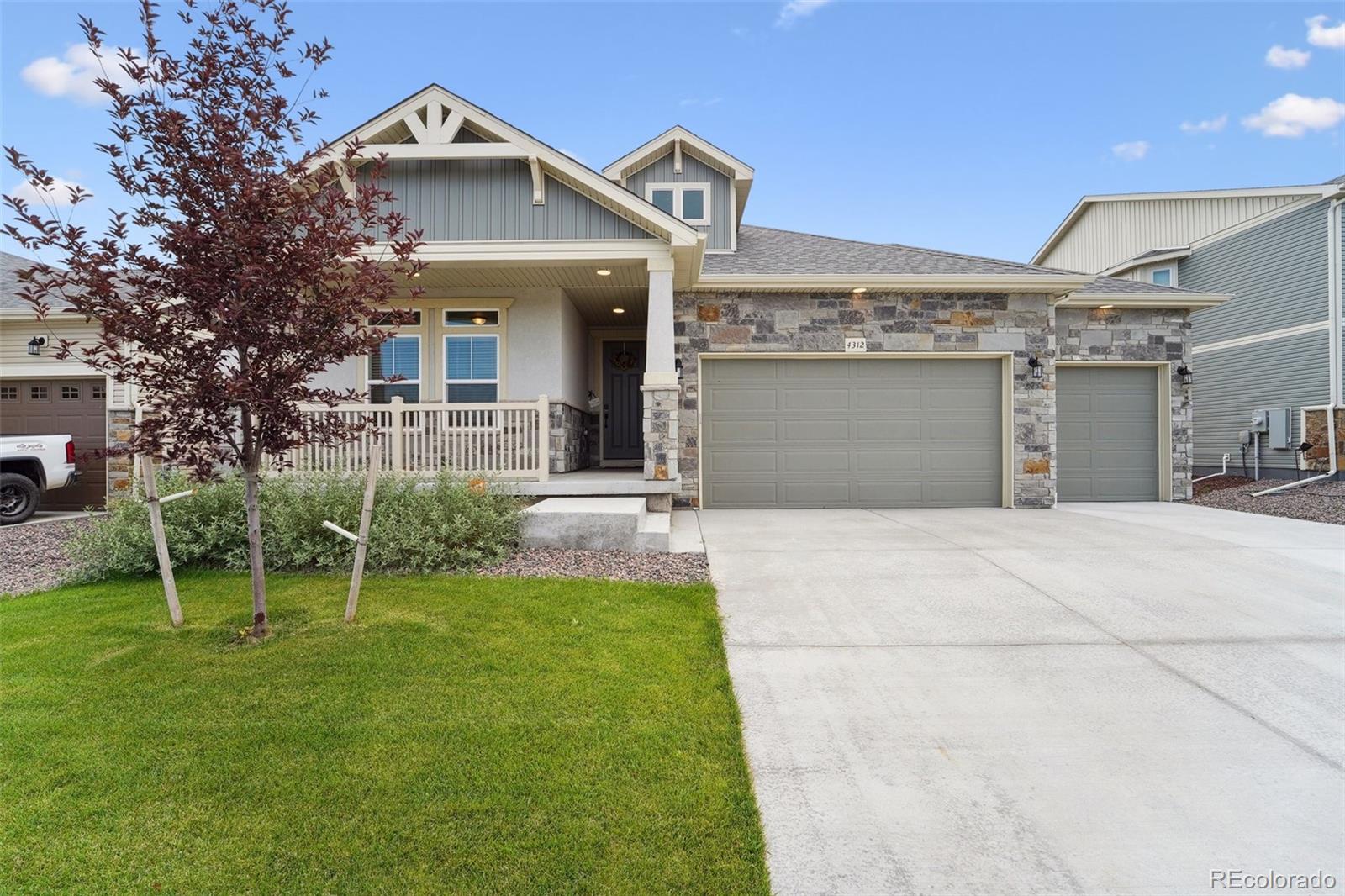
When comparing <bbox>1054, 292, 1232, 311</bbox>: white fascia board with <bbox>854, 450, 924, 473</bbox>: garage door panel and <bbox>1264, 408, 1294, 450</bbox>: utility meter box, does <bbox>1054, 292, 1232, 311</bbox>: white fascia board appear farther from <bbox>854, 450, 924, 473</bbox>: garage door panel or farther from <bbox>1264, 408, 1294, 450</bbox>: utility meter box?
<bbox>1264, 408, 1294, 450</bbox>: utility meter box

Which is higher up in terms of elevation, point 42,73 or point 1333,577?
point 42,73

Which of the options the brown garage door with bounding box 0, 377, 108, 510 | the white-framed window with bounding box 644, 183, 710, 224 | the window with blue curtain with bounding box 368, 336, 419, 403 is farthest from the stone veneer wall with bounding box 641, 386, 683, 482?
the brown garage door with bounding box 0, 377, 108, 510

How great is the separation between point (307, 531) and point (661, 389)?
12.7ft

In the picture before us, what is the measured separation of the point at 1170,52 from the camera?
1282 cm

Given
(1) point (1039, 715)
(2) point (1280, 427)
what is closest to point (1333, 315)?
(2) point (1280, 427)

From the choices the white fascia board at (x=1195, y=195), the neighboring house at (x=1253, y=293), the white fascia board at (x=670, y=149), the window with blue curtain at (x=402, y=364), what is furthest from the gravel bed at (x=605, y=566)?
the white fascia board at (x=1195, y=195)

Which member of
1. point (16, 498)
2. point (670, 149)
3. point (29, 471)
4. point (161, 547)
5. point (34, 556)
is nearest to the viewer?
point (161, 547)

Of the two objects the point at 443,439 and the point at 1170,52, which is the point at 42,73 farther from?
the point at 1170,52

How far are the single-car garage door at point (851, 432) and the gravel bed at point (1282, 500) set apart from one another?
3917 millimetres

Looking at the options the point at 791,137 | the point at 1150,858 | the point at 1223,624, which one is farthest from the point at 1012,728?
the point at 791,137

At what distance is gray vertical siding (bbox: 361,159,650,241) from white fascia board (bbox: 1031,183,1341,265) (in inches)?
557

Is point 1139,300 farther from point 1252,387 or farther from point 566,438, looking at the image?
point 566,438

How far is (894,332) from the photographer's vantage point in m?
9.28

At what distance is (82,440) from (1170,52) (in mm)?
21450
